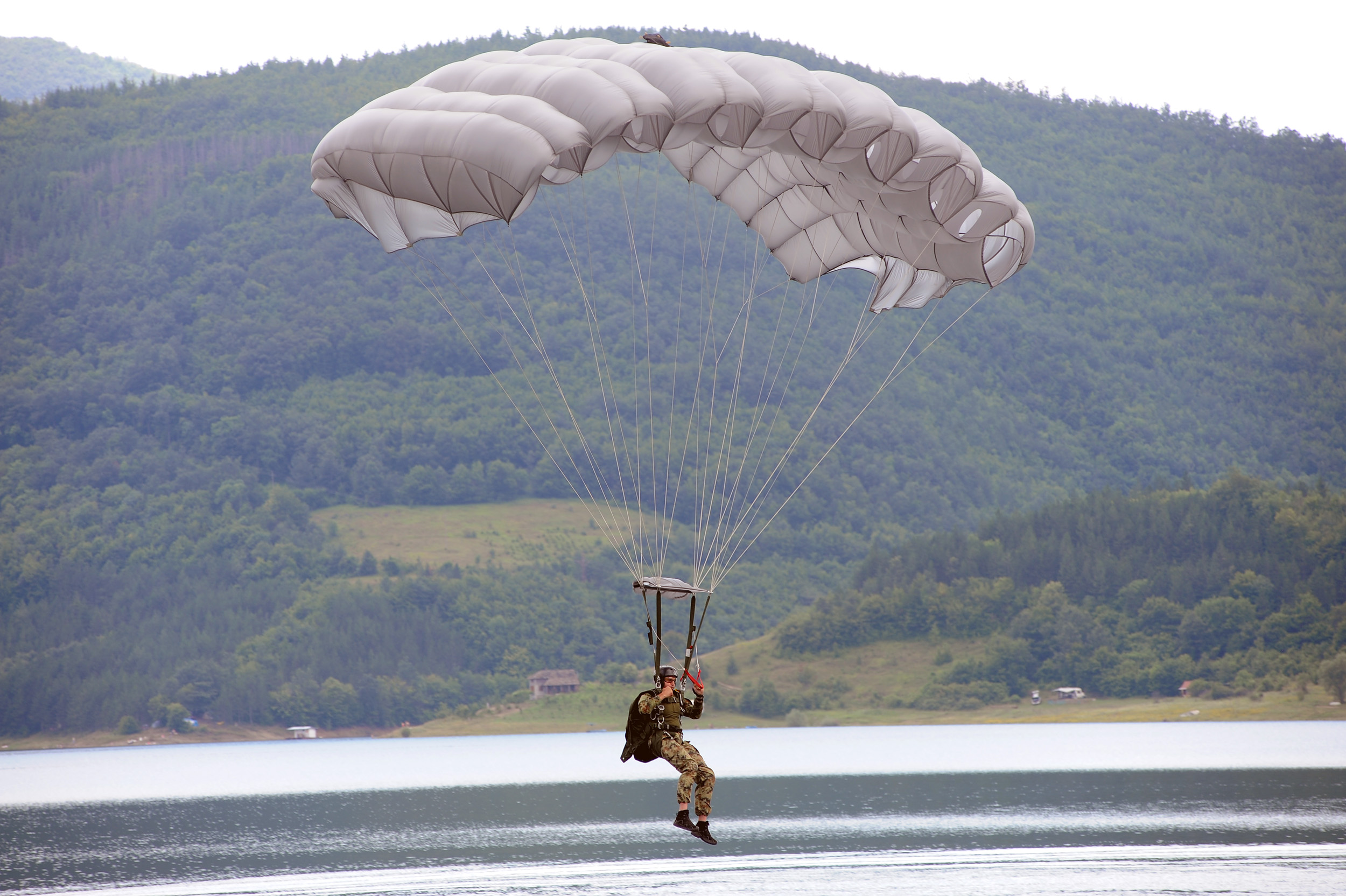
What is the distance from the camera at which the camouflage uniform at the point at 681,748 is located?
53.2ft

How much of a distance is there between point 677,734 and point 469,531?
520ft

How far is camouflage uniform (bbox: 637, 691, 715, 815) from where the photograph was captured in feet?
53.2

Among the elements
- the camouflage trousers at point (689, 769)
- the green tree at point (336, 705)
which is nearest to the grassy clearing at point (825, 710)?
the green tree at point (336, 705)

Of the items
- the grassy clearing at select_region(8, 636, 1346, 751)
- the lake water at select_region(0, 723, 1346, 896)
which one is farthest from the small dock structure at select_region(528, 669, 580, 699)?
the lake water at select_region(0, 723, 1346, 896)

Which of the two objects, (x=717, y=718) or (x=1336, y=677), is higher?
(x=1336, y=677)

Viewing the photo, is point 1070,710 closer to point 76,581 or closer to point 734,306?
point 734,306

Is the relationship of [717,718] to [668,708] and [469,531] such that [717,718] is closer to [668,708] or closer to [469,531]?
[469,531]

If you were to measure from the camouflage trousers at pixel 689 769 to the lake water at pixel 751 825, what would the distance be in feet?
63.3

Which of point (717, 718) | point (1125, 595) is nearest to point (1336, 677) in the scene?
point (1125, 595)

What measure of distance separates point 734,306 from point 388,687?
78.5 metres

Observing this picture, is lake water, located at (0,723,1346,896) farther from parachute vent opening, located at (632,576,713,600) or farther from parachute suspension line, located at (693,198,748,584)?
parachute vent opening, located at (632,576,713,600)

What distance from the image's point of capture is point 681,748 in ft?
53.5

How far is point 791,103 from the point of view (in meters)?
16.6

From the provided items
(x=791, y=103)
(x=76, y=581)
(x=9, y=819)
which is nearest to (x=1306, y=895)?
(x=791, y=103)
